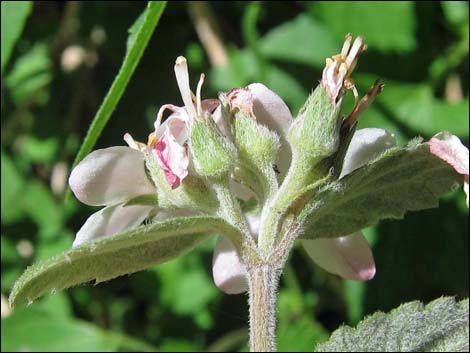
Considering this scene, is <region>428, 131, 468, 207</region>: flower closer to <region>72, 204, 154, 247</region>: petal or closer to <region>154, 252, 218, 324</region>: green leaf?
<region>72, 204, 154, 247</region>: petal

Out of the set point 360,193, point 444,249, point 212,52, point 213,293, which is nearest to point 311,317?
point 213,293

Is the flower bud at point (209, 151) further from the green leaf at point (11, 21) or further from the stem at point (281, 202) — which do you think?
the green leaf at point (11, 21)

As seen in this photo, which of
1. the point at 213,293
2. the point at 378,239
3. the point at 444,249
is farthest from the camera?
the point at 213,293

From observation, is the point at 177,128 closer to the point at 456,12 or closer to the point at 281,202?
the point at 281,202

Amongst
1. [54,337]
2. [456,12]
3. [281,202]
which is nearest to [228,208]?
[281,202]

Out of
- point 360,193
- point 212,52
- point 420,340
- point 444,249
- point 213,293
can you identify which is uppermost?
point 212,52

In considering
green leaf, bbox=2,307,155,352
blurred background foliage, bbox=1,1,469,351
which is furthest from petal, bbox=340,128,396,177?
green leaf, bbox=2,307,155,352

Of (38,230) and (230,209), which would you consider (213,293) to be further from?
(230,209)
